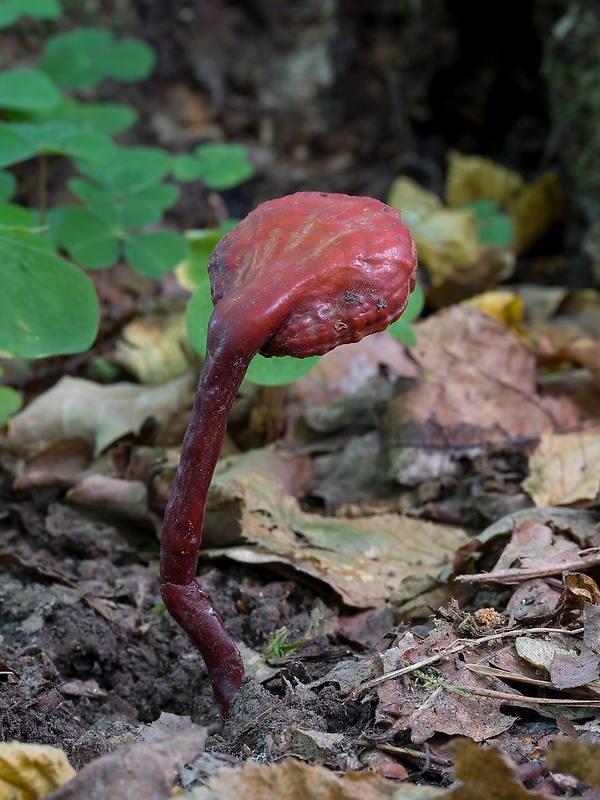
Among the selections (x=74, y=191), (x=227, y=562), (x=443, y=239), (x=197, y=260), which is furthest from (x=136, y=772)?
(x=443, y=239)

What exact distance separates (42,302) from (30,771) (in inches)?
57.6

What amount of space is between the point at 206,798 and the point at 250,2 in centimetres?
499

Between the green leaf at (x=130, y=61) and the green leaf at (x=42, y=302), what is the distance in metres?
2.60

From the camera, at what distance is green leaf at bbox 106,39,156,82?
15.9 ft

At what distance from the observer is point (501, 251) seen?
472cm

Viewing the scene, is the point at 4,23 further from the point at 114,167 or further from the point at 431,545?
the point at 431,545

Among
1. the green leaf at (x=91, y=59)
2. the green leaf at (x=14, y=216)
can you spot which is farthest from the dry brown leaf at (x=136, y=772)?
the green leaf at (x=91, y=59)

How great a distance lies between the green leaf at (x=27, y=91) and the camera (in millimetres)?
3749

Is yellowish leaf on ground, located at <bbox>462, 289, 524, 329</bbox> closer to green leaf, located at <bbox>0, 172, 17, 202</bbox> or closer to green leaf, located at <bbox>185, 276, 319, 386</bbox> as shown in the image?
green leaf, located at <bbox>185, 276, 319, 386</bbox>

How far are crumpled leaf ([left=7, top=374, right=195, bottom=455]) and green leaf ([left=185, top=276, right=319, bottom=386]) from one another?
0.68 m

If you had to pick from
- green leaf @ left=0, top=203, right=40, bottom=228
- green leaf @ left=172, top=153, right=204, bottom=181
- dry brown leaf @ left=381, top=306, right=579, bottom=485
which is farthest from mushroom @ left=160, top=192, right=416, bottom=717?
green leaf @ left=172, top=153, right=204, bottom=181

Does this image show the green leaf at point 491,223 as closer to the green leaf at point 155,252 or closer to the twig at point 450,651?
the green leaf at point 155,252

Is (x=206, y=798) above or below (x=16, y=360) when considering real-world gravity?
above

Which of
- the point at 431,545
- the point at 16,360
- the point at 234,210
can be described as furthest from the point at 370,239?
the point at 234,210
